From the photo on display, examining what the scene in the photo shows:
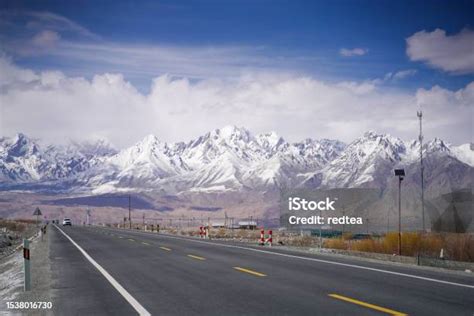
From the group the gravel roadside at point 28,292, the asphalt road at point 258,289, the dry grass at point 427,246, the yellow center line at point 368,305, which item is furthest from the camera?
the dry grass at point 427,246

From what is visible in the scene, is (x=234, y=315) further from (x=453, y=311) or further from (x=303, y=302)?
(x=453, y=311)

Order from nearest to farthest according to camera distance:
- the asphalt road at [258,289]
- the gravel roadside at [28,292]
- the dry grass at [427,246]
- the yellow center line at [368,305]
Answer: the yellow center line at [368,305]
the asphalt road at [258,289]
the gravel roadside at [28,292]
the dry grass at [427,246]

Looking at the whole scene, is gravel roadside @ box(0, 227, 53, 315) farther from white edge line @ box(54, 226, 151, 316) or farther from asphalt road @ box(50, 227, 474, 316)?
white edge line @ box(54, 226, 151, 316)

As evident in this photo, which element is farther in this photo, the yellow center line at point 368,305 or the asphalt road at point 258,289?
the asphalt road at point 258,289

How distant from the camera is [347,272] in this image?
17.7m

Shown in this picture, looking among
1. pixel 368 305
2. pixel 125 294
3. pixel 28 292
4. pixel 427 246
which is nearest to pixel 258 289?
pixel 125 294

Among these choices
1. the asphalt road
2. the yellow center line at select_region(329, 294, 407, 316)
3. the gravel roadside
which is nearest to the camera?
the yellow center line at select_region(329, 294, 407, 316)

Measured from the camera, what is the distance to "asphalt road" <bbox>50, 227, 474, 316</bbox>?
1150 centimetres

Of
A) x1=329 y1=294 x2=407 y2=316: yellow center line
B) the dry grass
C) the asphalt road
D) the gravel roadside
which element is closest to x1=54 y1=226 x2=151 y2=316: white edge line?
the asphalt road

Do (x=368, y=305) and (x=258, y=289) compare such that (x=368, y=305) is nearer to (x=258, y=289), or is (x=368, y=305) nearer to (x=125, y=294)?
(x=258, y=289)

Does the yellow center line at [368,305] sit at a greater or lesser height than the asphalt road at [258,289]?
greater

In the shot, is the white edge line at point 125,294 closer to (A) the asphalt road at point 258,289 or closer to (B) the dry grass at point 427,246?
(A) the asphalt road at point 258,289

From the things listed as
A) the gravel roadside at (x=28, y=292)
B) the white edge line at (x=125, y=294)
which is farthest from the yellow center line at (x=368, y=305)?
the gravel roadside at (x=28, y=292)

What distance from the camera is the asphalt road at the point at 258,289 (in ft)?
37.7
